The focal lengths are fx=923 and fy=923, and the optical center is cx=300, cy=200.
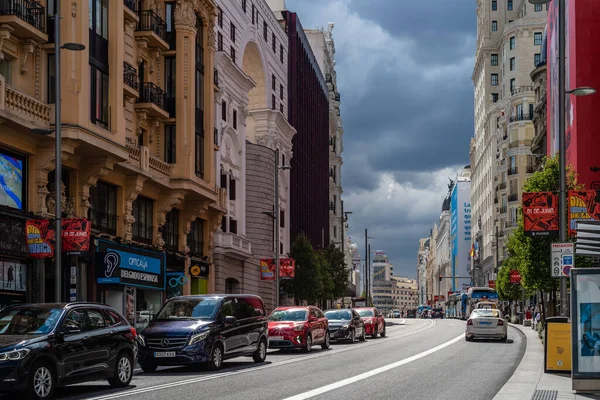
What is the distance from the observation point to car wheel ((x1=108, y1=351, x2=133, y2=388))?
57.8 feet

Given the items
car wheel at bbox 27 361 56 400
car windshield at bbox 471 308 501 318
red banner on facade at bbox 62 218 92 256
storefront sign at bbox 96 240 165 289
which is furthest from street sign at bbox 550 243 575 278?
car windshield at bbox 471 308 501 318

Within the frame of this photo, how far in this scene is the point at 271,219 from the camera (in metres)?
63.1

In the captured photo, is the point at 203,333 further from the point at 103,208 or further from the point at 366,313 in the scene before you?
the point at 366,313

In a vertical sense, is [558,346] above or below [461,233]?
below

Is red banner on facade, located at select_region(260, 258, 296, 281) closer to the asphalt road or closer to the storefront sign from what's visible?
the storefront sign

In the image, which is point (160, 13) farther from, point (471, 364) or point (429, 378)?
point (429, 378)

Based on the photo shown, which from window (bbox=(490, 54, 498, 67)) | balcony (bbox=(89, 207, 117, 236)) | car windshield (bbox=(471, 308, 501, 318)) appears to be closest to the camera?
balcony (bbox=(89, 207, 117, 236))

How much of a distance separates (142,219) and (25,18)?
38.3 feet

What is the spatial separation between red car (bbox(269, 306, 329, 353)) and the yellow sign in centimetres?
1132

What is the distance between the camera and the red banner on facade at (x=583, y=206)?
24.0 meters

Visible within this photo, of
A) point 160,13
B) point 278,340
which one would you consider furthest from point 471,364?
point 160,13

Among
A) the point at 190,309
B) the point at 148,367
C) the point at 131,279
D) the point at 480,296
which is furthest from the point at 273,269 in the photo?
the point at 480,296

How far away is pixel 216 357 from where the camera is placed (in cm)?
2233

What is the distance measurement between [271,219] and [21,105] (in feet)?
121
